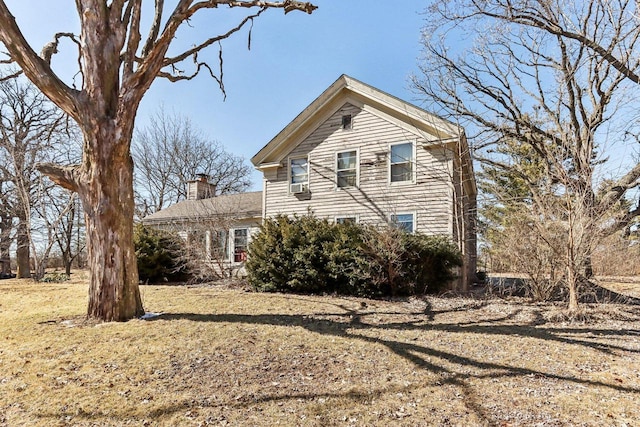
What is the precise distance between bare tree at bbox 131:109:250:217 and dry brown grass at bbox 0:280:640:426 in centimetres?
2336

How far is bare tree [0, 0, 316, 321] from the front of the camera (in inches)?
235

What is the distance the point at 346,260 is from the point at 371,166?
4.43 meters

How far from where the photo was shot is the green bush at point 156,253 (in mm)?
13859

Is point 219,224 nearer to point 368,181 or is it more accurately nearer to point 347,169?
point 347,169

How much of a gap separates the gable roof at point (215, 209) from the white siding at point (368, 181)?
173 centimetres

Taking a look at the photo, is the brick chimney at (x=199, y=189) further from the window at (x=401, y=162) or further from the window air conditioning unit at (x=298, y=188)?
the window at (x=401, y=162)

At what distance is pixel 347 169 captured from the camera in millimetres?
13430

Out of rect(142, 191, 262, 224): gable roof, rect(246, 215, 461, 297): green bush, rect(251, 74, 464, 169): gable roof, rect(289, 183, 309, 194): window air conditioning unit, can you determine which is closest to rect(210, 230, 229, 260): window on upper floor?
rect(142, 191, 262, 224): gable roof

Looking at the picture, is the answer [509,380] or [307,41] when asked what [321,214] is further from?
[509,380]

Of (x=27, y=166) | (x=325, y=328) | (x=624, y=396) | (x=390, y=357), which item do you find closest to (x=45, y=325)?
(x=325, y=328)

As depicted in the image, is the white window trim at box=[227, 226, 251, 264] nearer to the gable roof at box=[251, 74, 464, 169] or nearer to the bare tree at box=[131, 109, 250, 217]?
the gable roof at box=[251, 74, 464, 169]

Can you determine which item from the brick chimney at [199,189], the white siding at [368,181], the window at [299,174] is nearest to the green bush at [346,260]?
the white siding at [368,181]

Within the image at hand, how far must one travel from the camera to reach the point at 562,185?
655 cm

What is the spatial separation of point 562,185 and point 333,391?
562 centimetres
